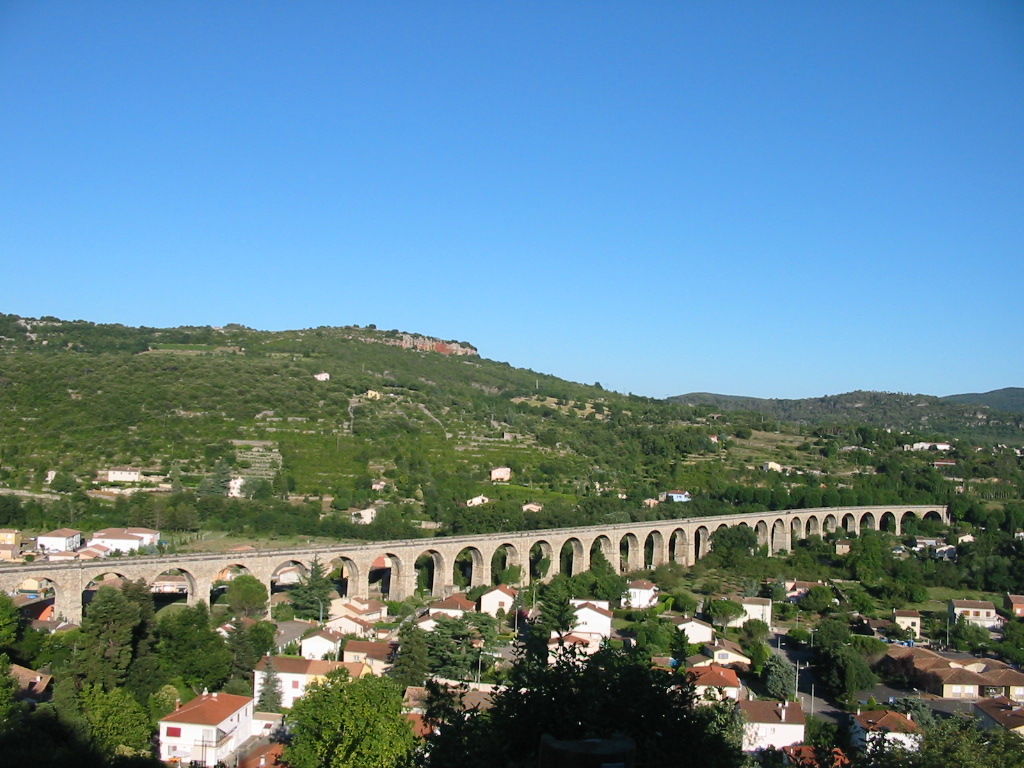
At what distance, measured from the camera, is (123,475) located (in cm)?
3984

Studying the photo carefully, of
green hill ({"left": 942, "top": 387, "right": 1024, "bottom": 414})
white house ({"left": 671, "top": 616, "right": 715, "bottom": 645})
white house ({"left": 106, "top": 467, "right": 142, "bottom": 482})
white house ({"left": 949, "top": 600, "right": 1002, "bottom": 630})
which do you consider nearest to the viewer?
white house ({"left": 671, "top": 616, "right": 715, "bottom": 645})

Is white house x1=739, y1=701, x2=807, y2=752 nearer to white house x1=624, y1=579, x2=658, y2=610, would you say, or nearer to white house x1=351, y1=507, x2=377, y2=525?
white house x1=624, y1=579, x2=658, y2=610

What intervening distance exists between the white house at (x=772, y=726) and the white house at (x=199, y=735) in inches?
342

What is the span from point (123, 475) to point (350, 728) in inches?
1270

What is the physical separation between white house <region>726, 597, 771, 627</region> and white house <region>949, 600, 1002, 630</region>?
591 centimetres

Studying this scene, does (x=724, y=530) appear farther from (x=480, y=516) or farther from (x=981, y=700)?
(x=981, y=700)

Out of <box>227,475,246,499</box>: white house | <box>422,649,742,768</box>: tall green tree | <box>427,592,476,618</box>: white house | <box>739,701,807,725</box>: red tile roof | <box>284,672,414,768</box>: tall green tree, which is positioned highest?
<box>422,649,742,768</box>: tall green tree

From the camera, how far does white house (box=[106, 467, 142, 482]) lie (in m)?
39.7

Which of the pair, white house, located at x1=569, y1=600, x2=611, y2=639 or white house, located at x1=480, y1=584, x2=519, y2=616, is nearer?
white house, located at x1=569, y1=600, x2=611, y2=639

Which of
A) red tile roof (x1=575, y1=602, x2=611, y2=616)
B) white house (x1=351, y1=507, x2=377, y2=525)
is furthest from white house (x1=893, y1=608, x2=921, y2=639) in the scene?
white house (x1=351, y1=507, x2=377, y2=525)

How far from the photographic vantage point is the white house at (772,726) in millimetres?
15031

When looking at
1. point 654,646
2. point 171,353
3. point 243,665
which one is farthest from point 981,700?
point 171,353

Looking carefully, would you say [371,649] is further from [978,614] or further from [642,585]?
[978,614]

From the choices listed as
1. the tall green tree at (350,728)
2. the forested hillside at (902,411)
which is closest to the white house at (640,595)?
the tall green tree at (350,728)
